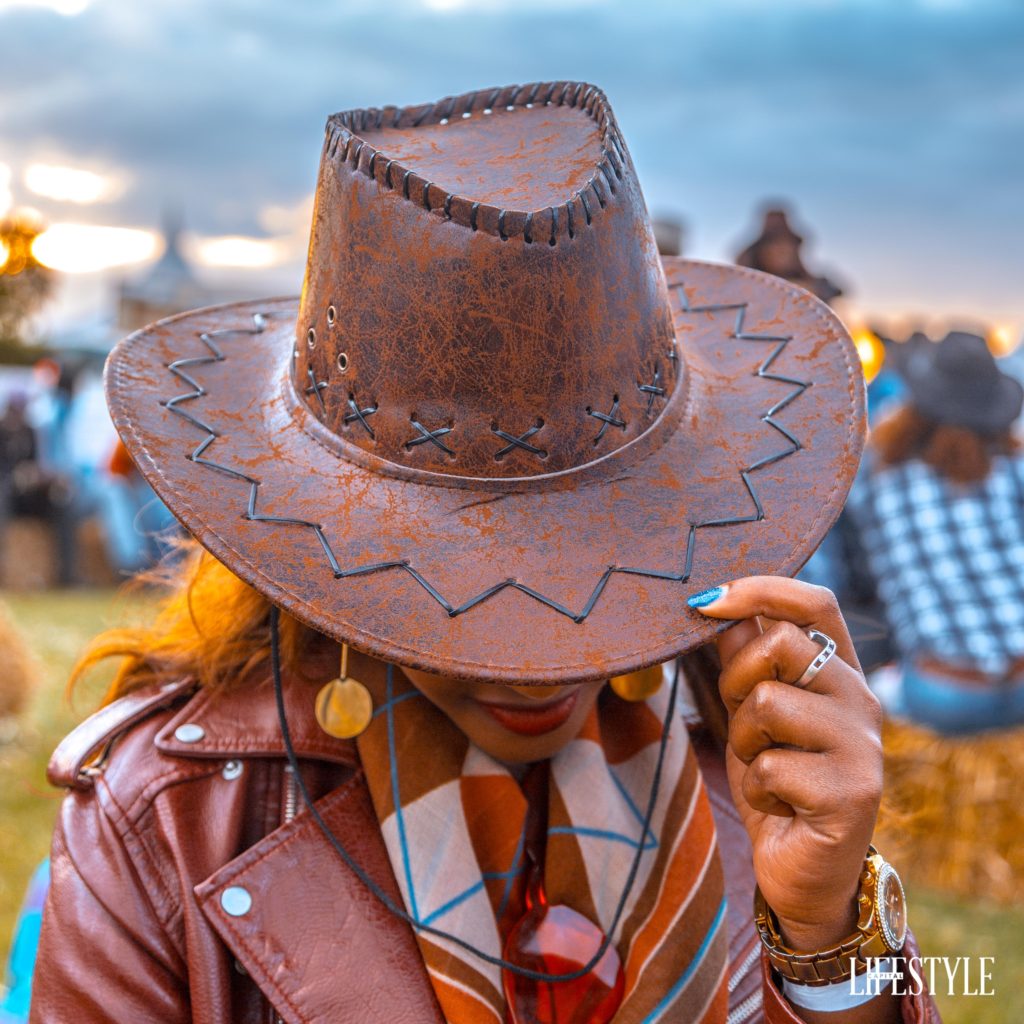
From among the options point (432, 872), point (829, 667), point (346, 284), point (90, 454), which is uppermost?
point (346, 284)

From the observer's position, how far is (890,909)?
1.32 metres

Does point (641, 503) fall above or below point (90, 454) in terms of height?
above

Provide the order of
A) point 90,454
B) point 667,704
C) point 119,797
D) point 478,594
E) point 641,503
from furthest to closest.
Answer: point 90,454
point 667,704
point 119,797
point 641,503
point 478,594

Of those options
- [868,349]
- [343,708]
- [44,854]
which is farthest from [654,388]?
[868,349]

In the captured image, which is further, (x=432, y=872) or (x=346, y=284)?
(x=432, y=872)

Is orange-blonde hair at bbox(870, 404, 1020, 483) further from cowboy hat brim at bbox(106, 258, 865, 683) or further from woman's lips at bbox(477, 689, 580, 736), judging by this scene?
woman's lips at bbox(477, 689, 580, 736)

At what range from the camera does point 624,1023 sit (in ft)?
4.84

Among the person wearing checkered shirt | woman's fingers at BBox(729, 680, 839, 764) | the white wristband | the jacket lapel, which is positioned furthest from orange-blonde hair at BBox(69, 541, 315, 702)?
the person wearing checkered shirt

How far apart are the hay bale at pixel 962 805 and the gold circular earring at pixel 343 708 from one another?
3.39 metres

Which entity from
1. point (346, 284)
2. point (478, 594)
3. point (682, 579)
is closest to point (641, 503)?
point (682, 579)

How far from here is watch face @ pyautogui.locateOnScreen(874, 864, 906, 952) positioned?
130 cm

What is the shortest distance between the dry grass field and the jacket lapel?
1.99 ft

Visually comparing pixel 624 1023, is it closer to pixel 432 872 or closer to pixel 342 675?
pixel 432 872

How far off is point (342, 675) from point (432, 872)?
306mm
